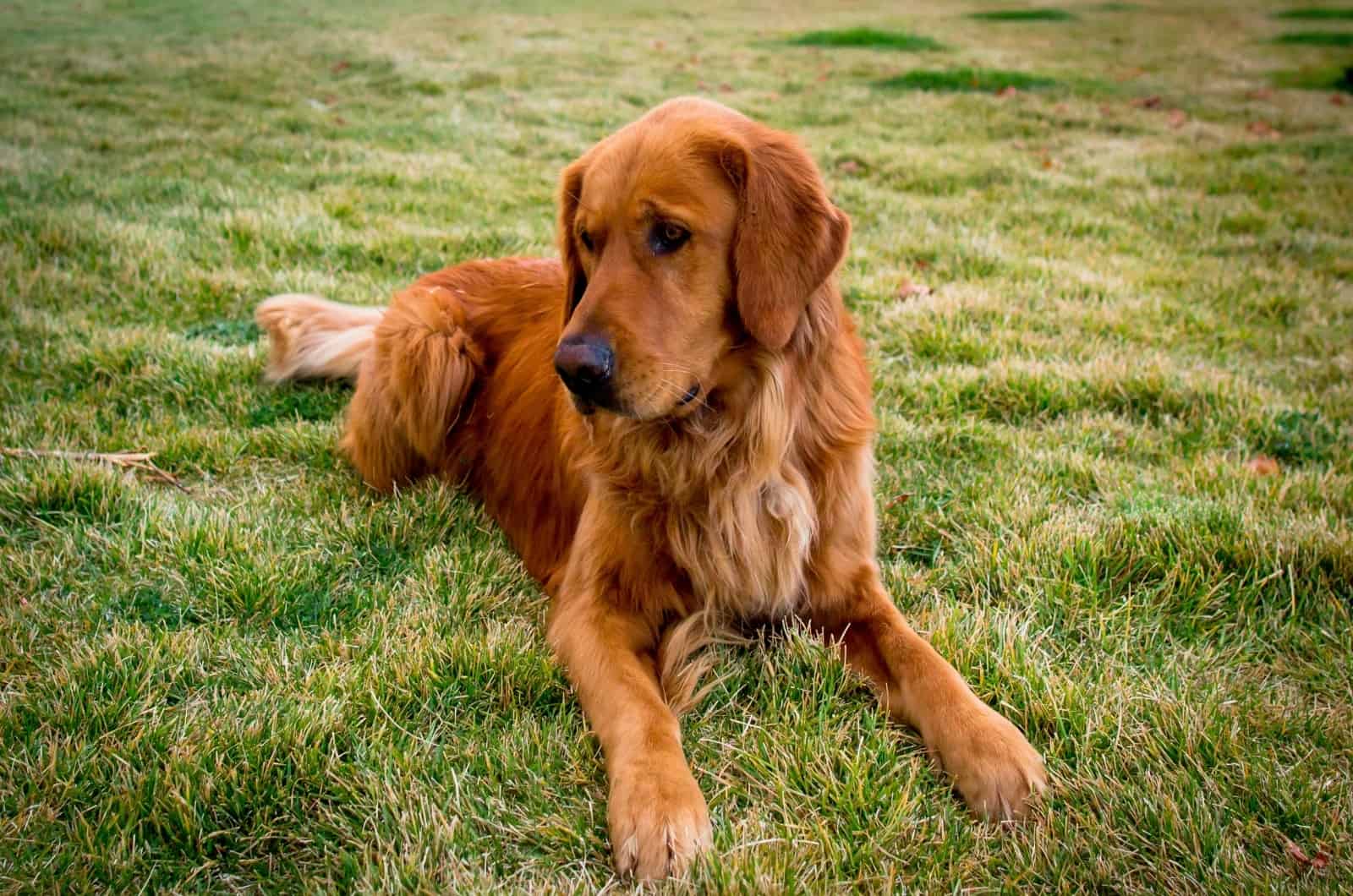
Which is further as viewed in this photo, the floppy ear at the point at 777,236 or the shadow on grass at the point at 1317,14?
the shadow on grass at the point at 1317,14

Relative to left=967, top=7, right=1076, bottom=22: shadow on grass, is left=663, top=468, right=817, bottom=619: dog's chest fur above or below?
below

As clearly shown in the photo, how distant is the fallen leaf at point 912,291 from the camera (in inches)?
197

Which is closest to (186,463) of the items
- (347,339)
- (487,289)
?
(347,339)

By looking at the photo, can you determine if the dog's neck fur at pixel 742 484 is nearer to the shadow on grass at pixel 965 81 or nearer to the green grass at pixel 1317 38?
the shadow on grass at pixel 965 81

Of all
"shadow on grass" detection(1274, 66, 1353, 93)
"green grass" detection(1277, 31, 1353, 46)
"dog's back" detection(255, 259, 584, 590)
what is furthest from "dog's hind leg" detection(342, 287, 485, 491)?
"green grass" detection(1277, 31, 1353, 46)

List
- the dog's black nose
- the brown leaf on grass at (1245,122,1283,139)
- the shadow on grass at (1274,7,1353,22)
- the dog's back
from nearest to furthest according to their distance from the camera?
the dog's black nose, the dog's back, the brown leaf on grass at (1245,122,1283,139), the shadow on grass at (1274,7,1353,22)

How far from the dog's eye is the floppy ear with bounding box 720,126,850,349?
13 cm

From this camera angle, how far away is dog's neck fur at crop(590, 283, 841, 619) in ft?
7.59

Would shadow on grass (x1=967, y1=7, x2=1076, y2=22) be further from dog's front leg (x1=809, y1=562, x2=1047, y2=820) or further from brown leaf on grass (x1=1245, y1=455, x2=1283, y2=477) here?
dog's front leg (x1=809, y1=562, x2=1047, y2=820)

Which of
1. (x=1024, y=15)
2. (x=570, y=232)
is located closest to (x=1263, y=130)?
(x=570, y=232)

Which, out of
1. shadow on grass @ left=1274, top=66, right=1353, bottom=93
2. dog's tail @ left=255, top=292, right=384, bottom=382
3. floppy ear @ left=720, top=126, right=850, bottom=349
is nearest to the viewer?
floppy ear @ left=720, top=126, right=850, bottom=349

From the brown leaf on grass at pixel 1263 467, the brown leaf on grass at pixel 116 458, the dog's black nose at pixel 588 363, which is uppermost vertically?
the dog's black nose at pixel 588 363

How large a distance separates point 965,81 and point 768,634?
11.1 meters

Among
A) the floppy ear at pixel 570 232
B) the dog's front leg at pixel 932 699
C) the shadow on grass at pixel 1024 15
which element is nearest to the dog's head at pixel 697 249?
the floppy ear at pixel 570 232
